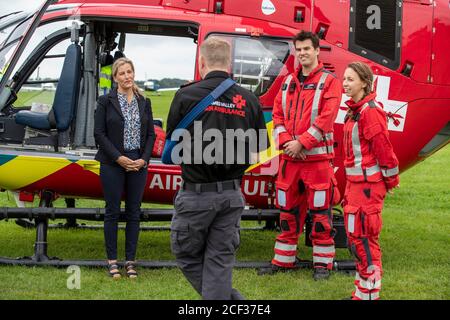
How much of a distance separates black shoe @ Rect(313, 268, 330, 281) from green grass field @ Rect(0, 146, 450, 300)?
0.07 meters

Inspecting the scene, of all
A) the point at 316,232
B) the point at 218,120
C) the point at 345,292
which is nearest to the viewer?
the point at 218,120

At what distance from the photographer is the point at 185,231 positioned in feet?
13.3

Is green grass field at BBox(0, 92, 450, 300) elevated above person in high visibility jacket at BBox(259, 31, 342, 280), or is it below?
below

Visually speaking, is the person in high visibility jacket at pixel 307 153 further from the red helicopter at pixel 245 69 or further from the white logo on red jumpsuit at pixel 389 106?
the white logo on red jumpsuit at pixel 389 106

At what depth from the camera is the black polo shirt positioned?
3.97m

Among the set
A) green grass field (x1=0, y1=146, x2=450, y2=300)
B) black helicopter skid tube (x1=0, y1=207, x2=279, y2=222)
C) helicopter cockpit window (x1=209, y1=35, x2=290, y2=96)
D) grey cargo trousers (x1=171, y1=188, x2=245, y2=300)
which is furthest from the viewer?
helicopter cockpit window (x1=209, y1=35, x2=290, y2=96)

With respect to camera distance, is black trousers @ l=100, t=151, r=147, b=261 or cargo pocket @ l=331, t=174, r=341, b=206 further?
cargo pocket @ l=331, t=174, r=341, b=206

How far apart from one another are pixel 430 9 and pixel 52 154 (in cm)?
384

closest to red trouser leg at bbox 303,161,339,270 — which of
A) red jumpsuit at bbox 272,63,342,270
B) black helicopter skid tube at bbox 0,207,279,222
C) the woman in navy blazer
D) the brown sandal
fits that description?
red jumpsuit at bbox 272,63,342,270

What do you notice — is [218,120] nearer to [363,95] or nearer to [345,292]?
[363,95]

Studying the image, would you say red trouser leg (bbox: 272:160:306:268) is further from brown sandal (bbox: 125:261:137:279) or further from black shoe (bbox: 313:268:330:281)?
brown sandal (bbox: 125:261:137:279)

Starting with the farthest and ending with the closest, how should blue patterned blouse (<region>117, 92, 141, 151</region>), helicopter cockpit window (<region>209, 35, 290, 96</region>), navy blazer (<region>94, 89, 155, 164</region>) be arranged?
helicopter cockpit window (<region>209, 35, 290, 96</region>)
blue patterned blouse (<region>117, 92, 141, 151</region>)
navy blazer (<region>94, 89, 155, 164</region>)

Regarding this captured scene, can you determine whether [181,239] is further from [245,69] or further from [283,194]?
[245,69]
